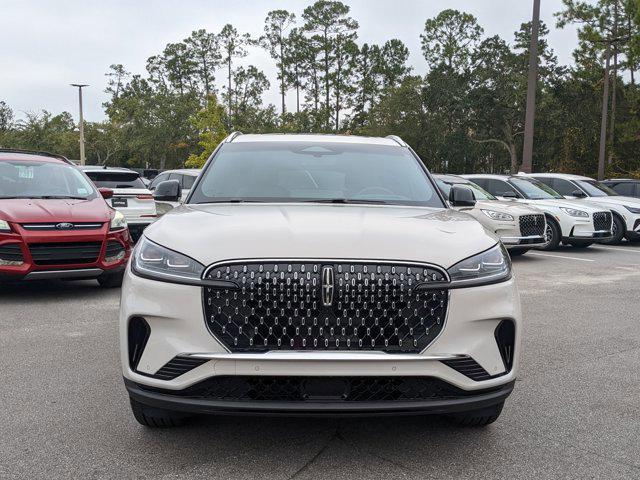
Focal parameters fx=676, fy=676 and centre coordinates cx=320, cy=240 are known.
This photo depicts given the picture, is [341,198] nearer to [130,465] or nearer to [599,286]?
[130,465]

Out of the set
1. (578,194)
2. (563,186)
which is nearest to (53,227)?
(578,194)

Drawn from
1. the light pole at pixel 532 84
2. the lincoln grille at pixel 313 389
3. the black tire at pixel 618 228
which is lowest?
the black tire at pixel 618 228

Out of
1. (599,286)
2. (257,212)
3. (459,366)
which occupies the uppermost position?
(257,212)

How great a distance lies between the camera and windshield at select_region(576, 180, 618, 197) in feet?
55.5

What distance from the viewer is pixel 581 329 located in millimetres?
6766

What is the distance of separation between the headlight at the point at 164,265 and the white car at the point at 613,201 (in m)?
13.9

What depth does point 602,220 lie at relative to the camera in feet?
48.9

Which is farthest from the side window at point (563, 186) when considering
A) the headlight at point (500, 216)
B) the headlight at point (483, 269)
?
the headlight at point (483, 269)

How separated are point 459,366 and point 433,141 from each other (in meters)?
57.6

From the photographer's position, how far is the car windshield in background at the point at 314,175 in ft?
14.7

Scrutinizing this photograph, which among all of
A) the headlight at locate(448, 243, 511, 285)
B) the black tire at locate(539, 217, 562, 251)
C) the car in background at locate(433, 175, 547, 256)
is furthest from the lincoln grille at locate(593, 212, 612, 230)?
the headlight at locate(448, 243, 511, 285)

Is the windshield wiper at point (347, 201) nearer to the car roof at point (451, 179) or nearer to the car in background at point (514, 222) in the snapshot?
the car in background at point (514, 222)

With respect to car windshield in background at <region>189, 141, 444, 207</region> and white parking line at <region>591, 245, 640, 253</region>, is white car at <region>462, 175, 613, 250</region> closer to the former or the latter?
white parking line at <region>591, 245, 640, 253</region>

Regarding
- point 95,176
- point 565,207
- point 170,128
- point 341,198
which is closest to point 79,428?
point 341,198
